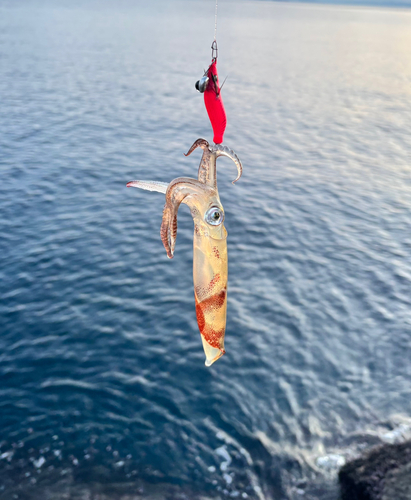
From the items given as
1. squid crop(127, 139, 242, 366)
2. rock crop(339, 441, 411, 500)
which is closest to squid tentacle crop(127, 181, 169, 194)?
squid crop(127, 139, 242, 366)

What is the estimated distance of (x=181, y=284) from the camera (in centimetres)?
2044

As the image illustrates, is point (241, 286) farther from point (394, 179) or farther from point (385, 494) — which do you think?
point (394, 179)

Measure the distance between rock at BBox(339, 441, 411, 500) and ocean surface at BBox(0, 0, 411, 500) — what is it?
0.34 meters

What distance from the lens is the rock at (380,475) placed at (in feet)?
40.6

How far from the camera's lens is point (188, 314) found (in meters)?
18.7

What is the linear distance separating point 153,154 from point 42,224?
1339 cm

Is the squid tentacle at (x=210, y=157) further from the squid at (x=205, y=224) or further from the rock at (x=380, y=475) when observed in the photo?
the rock at (x=380, y=475)

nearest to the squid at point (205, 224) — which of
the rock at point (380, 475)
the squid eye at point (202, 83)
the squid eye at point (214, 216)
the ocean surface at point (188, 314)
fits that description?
the squid eye at point (214, 216)

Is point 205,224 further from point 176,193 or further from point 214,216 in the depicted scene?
point 176,193

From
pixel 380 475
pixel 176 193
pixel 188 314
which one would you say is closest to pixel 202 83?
pixel 176 193

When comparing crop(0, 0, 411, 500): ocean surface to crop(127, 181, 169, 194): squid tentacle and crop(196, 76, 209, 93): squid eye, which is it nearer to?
crop(127, 181, 169, 194): squid tentacle

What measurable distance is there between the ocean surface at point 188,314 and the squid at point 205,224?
753 centimetres

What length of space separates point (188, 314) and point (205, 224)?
1231 centimetres

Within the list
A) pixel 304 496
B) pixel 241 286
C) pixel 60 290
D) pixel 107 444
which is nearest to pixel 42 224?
pixel 60 290
